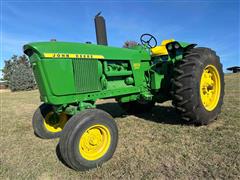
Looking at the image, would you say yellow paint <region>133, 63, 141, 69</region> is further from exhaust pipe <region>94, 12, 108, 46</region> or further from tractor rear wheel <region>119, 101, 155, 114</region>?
tractor rear wheel <region>119, 101, 155, 114</region>

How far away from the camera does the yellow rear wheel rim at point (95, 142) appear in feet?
9.69

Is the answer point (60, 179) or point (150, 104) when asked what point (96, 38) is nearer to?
point (150, 104)

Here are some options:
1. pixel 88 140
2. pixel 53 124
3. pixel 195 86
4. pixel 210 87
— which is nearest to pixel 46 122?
pixel 53 124

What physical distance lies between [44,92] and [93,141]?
3.84 feet

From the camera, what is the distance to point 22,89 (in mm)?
28812

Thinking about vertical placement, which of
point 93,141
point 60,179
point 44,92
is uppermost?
point 44,92

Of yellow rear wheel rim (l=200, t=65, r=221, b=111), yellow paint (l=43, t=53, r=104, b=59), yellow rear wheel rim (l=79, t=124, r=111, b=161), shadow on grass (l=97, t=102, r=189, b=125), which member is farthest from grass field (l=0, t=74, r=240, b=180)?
yellow paint (l=43, t=53, r=104, b=59)

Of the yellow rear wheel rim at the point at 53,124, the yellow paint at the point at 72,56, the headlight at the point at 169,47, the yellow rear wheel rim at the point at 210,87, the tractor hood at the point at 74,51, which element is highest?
the headlight at the point at 169,47

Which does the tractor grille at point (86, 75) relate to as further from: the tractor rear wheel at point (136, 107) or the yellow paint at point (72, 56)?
the tractor rear wheel at point (136, 107)

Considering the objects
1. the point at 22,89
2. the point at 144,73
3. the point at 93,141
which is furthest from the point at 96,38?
the point at 22,89

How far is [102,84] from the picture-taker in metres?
3.79

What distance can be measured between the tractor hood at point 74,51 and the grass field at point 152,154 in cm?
164

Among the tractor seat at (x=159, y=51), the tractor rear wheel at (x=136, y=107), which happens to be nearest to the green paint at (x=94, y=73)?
the tractor seat at (x=159, y=51)

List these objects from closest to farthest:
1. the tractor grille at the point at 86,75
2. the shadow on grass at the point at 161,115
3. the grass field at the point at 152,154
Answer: the grass field at the point at 152,154
the tractor grille at the point at 86,75
the shadow on grass at the point at 161,115
